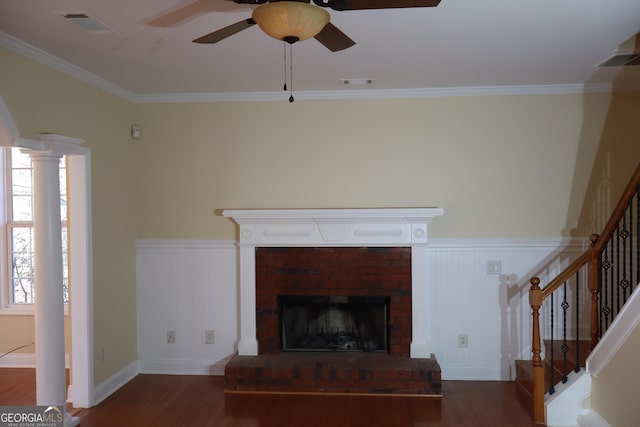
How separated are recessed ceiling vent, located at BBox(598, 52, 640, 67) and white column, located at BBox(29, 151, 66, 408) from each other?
156 inches

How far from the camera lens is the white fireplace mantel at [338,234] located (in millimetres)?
4539

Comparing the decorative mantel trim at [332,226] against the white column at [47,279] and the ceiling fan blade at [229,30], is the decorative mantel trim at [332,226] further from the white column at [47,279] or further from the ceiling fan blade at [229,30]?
the ceiling fan blade at [229,30]

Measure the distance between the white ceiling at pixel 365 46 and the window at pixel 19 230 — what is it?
1.53 metres

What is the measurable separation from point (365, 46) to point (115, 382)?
11.4 feet

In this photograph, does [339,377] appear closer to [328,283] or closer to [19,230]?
[328,283]

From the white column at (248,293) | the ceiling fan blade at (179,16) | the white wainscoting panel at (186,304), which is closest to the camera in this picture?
the ceiling fan blade at (179,16)

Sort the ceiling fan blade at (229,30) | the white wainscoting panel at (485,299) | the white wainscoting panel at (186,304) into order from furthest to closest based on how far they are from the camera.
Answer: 1. the white wainscoting panel at (186,304)
2. the white wainscoting panel at (485,299)
3. the ceiling fan blade at (229,30)

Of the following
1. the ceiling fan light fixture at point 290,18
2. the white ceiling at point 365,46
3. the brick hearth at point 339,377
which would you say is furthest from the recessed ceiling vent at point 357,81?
the brick hearth at point 339,377

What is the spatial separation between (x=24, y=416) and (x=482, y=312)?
368 cm

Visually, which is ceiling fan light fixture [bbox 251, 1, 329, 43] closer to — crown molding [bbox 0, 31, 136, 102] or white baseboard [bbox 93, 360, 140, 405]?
crown molding [bbox 0, 31, 136, 102]

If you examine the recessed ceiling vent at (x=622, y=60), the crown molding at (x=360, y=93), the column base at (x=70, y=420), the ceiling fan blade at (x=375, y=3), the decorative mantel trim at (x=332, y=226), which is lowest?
the column base at (x=70, y=420)

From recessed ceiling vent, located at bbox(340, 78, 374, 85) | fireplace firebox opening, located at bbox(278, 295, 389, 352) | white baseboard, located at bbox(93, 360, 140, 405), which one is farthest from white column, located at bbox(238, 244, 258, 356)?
recessed ceiling vent, located at bbox(340, 78, 374, 85)

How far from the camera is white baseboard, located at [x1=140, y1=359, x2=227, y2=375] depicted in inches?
192

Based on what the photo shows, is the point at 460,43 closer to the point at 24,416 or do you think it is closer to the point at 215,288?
the point at 215,288
